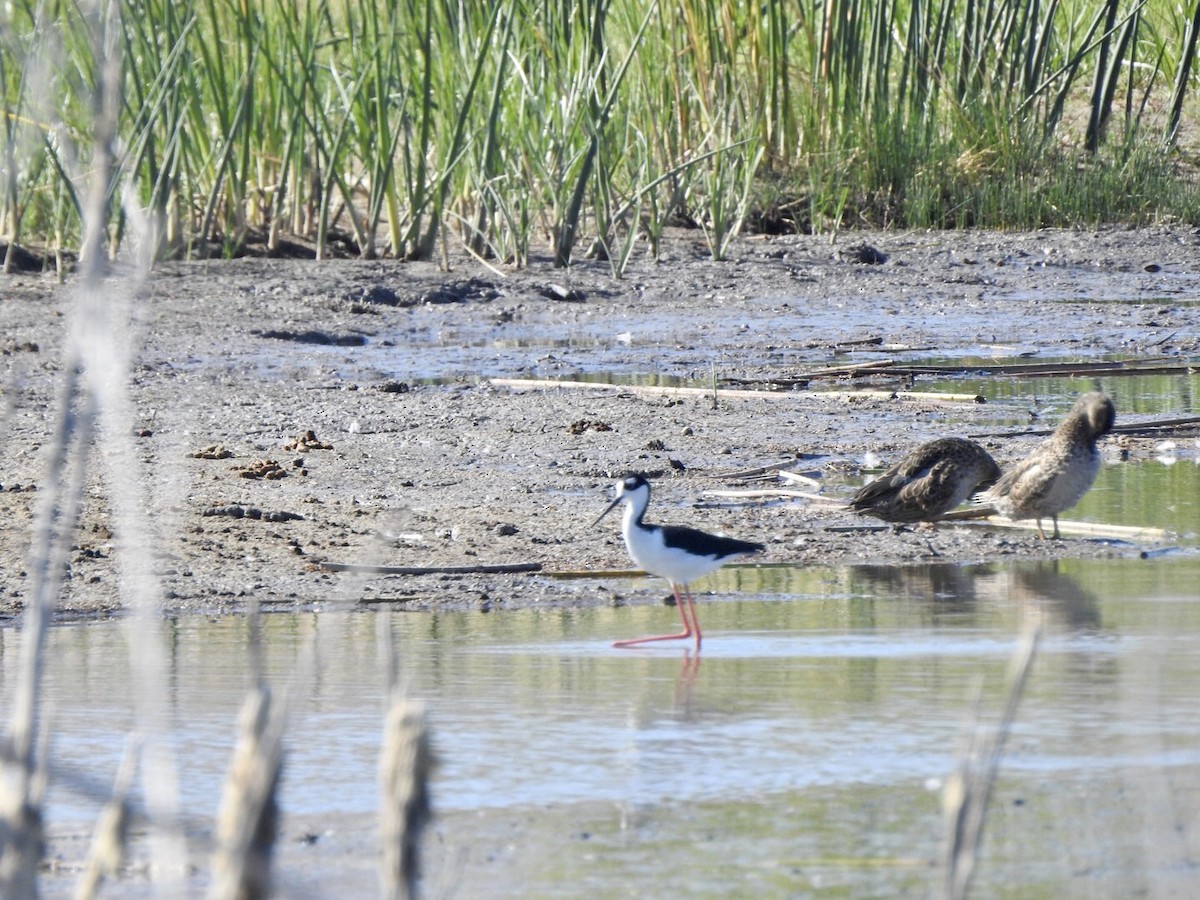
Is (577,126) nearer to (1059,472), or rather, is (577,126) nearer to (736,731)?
(1059,472)

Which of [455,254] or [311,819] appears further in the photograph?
[455,254]

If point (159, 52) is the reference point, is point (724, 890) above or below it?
below

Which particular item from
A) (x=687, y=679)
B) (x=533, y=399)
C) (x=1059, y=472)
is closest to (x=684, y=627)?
(x=687, y=679)

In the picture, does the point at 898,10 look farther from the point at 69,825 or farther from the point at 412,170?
the point at 69,825

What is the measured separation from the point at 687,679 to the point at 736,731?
19.2 inches

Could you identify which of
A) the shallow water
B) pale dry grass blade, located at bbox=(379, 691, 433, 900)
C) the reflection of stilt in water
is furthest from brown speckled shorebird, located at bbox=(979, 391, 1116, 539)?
pale dry grass blade, located at bbox=(379, 691, 433, 900)

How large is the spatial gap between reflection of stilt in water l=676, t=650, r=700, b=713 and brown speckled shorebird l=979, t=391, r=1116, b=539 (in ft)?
6.01

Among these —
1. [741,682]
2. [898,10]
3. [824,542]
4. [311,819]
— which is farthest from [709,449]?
[898,10]

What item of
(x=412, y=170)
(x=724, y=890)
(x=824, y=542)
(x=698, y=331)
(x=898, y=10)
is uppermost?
(x=898, y=10)

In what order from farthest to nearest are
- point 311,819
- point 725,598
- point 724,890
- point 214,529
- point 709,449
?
point 709,449, point 214,529, point 725,598, point 311,819, point 724,890

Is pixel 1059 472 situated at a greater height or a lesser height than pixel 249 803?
greater

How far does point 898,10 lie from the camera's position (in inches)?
614

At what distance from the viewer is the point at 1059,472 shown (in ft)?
20.1

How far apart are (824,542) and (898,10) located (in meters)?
10.2
